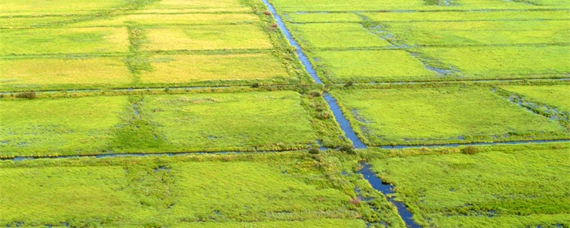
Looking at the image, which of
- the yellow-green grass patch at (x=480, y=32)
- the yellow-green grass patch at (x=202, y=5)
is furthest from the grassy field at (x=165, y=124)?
the yellow-green grass patch at (x=202, y=5)

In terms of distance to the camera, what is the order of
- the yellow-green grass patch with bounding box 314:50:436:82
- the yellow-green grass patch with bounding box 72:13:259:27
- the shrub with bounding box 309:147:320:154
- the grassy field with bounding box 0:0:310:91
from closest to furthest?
the shrub with bounding box 309:147:320:154 < the grassy field with bounding box 0:0:310:91 < the yellow-green grass patch with bounding box 314:50:436:82 < the yellow-green grass patch with bounding box 72:13:259:27

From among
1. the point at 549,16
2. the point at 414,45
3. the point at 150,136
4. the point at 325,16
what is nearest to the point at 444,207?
the point at 150,136

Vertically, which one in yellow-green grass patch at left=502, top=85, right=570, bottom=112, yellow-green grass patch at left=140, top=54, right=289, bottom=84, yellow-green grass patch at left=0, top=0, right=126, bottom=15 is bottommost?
yellow-green grass patch at left=0, top=0, right=126, bottom=15

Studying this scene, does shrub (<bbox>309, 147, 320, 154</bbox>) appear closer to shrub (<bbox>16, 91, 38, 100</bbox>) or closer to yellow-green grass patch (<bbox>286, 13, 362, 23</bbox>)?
shrub (<bbox>16, 91, 38, 100</bbox>)

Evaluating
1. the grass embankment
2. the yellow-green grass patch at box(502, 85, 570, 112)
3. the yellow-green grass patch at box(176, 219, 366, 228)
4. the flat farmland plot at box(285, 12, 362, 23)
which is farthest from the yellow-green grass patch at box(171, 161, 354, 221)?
the flat farmland plot at box(285, 12, 362, 23)

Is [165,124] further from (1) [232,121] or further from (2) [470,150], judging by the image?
(2) [470,150]

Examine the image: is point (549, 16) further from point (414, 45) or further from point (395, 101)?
point (395, 101)

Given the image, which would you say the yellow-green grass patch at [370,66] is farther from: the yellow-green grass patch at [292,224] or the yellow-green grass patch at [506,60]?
the yellow-green grass patch at [292,224]

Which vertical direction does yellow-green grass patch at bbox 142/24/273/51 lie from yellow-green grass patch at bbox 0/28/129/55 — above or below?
above
